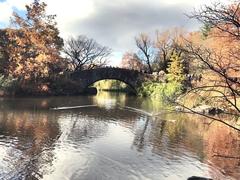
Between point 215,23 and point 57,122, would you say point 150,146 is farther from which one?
point 215,23

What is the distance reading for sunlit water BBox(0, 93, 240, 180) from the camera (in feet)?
49.4

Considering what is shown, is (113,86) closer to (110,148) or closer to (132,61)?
(132,61)

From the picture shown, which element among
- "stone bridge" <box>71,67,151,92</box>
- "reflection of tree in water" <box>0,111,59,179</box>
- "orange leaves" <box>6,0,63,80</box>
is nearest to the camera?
"reflection of tree in water" <box>0,111,59,179</box>

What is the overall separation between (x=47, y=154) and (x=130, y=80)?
49.7m

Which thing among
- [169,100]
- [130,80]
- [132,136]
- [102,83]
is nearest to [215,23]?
[169,100]

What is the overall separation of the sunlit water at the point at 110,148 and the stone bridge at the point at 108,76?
92.8 ft

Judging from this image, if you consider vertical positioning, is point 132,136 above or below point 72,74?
below

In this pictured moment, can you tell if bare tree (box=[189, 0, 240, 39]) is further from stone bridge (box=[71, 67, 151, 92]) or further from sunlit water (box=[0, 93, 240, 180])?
stone bridge (box=[71, 67, 151, 92])

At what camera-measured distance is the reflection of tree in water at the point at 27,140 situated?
14.6m

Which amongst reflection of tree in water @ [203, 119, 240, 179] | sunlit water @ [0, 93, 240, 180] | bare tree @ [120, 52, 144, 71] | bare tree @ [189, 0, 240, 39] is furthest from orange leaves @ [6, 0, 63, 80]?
bare tree @ [189, 0, 240, 39]

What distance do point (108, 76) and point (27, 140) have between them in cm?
4388

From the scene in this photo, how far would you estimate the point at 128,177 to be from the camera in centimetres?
1465

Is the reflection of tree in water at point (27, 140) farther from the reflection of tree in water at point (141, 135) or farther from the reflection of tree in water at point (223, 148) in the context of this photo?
the reflection of tree in water at point (223, 148)

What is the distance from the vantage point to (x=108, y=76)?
6344 centimetres
